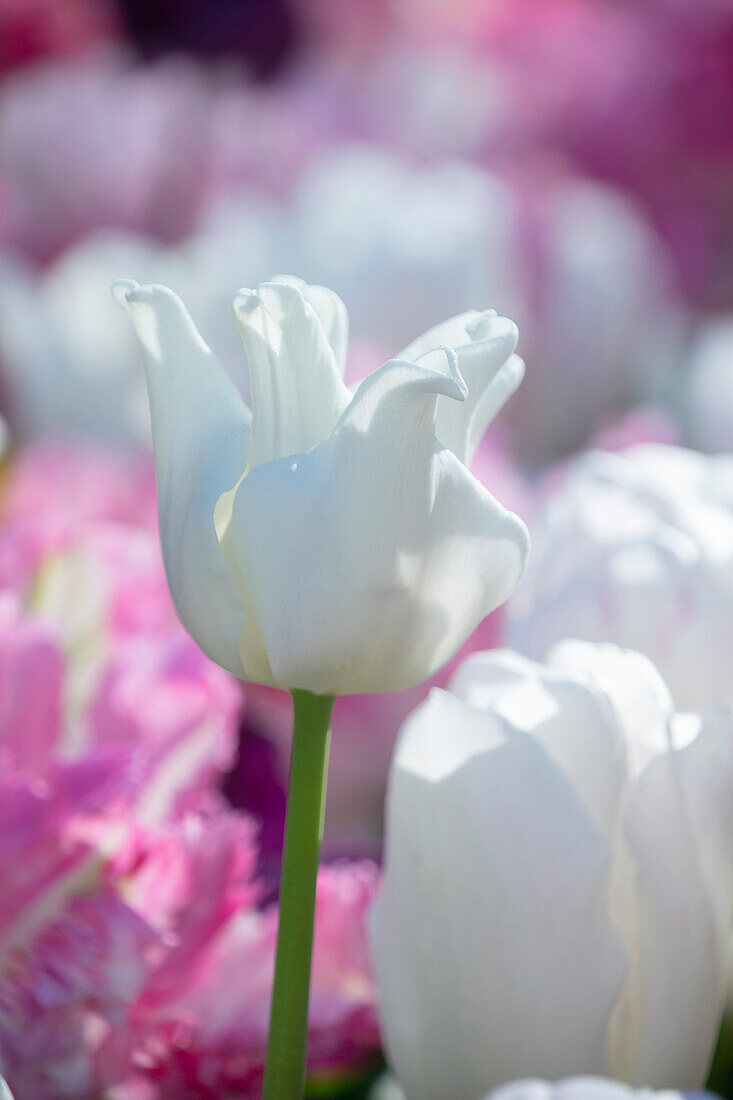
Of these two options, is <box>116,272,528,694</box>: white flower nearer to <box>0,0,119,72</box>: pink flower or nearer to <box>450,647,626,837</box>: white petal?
<box>450,647,626,837</box>: white petal

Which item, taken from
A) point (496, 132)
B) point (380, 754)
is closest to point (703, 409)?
point (380, 754)

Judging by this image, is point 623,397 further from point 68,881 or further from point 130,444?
point 68,881

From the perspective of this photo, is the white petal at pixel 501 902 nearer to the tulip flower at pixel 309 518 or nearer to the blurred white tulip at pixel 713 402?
the tulip flower at pixel 309 518

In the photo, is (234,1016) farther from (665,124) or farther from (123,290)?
(665,124)

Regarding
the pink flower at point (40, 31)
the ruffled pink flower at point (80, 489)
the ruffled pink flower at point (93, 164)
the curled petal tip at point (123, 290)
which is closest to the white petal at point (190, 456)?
the curled petal tip at point (123, 290)

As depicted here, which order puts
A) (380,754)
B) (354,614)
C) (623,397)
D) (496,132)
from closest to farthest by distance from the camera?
(354,614) → (380,754) → (623,397) → (496,132)

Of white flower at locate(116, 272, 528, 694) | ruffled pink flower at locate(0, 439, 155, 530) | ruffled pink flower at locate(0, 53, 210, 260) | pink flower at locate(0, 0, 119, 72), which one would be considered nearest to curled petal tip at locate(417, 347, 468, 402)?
white flower at locate(116, 272, 528, 694)

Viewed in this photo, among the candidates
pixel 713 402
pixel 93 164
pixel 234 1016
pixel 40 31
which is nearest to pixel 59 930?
pixel 234 1016
